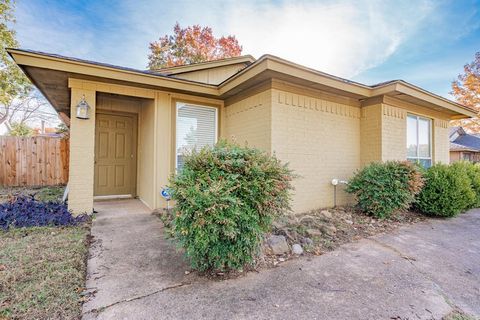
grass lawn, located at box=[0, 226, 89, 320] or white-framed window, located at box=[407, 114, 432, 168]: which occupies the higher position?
white-framed window, located at box=[407, 114, 432, 168]

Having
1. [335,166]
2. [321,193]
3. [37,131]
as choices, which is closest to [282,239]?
[321,193]

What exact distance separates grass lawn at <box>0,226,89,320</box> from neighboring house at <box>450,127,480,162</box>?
888 inches

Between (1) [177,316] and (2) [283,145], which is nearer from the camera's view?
(1) [177,316]

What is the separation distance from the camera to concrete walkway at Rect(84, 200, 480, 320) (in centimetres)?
202

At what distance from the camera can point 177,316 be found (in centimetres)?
192

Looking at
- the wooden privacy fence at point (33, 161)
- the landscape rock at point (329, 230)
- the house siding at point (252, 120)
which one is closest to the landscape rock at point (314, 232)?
the landscape rock at point (329, 230)

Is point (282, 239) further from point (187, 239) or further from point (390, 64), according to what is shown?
point (390, 64)

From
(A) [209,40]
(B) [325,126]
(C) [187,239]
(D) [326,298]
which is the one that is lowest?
(D) [326,298]

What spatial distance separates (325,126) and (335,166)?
3.37 ft

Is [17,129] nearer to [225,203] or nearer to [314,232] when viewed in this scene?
[225,203]

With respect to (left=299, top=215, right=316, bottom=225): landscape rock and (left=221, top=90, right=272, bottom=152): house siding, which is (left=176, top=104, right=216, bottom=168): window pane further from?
(left=299, top=215, right=316, bottom=225): landscape rock

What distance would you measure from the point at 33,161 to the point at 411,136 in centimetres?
1281

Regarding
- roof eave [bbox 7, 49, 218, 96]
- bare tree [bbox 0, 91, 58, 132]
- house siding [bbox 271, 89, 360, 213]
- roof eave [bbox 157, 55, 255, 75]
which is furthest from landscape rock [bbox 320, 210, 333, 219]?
bare tree [bbox 0, 91, 58, 132]

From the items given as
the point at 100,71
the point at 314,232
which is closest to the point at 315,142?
the point at 314,232
